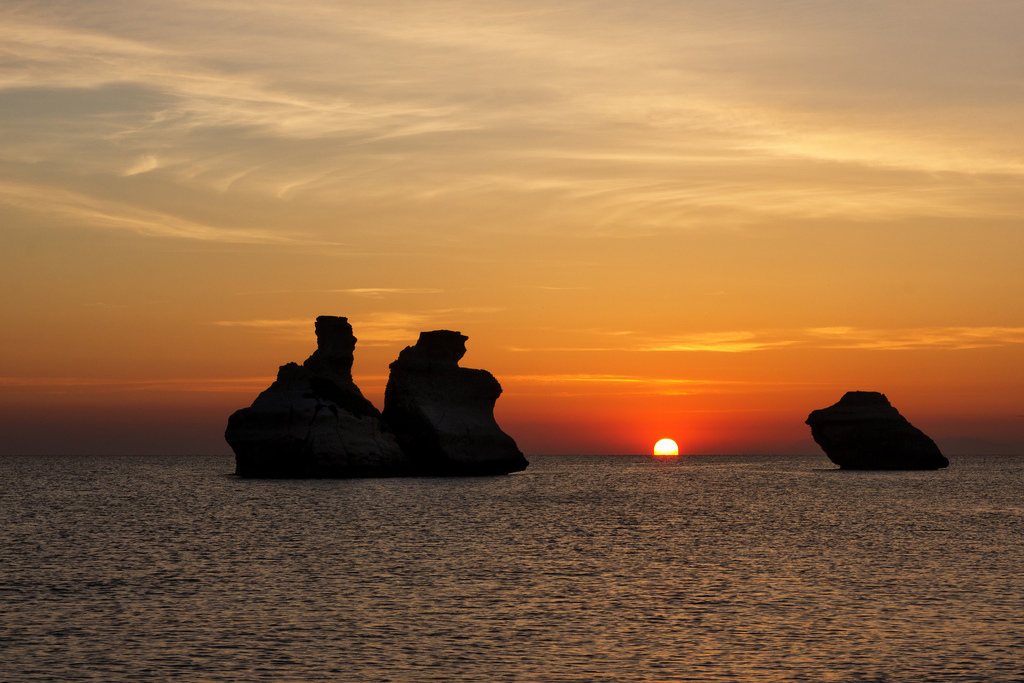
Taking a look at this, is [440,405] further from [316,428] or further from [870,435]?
[870,435]

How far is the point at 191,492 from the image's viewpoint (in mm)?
116438

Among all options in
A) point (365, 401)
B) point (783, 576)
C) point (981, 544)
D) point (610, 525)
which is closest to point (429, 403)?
point (365, 401)

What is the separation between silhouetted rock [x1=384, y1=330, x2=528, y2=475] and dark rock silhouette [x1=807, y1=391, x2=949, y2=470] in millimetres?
55988

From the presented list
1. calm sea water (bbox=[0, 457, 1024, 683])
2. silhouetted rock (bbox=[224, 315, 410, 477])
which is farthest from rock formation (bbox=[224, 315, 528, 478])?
calm sea water (bbox=[0, 457, 1024, 683])

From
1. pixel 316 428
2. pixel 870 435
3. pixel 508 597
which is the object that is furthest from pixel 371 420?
pixel 508 597

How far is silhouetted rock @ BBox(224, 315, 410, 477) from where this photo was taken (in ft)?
364

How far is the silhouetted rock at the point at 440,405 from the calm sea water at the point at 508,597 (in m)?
38.3

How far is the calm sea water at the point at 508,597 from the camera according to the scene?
27.4 meters

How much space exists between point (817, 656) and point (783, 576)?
54.0 ft

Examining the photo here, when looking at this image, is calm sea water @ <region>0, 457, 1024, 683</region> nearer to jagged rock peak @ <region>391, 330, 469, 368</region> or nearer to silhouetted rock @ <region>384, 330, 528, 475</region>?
silhouetted rock @ <region>384, 330, 528, 475</region>

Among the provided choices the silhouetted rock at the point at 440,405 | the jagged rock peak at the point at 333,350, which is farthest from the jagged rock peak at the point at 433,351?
the jagged rock peak at the point at 333,350

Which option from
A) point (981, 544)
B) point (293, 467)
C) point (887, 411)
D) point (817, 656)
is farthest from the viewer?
point (887, 411)

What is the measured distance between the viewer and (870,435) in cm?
15612

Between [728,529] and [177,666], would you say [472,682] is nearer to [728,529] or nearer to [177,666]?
[177,666]
